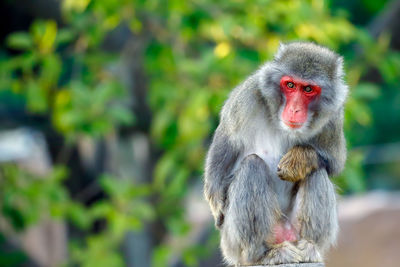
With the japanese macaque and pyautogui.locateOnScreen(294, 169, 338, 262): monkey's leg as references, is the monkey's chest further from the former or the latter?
pyautogui.locateOnScreen(294, 169, 338, 262): monkey's leg

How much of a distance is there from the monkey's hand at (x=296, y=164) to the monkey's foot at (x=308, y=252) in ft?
1.39

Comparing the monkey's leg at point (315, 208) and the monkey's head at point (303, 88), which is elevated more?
the monkey's head at point (303, 88)

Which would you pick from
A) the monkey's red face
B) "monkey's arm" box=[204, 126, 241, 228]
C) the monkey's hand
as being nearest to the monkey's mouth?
the monkey's red face

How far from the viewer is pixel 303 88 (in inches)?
199

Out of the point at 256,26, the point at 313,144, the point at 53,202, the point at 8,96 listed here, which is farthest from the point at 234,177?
the point at 8,96

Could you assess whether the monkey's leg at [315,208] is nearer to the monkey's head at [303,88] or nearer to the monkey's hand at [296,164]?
the monkey's hand at [296,164]

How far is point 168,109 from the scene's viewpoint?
8148mm

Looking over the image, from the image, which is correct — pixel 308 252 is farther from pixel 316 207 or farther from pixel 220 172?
pixel 220 172

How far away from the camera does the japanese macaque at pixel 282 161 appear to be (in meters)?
5.01

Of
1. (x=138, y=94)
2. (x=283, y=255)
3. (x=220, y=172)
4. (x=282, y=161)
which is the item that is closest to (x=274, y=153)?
(x=282, y=161)

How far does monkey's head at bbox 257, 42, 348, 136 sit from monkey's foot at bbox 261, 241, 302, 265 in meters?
0.75

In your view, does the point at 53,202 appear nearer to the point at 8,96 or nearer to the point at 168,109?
the point at 168,109

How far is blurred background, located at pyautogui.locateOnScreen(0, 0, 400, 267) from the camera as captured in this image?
25.8 feet

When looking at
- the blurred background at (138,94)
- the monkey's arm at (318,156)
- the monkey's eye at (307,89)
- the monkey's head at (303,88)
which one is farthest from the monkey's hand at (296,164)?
the blurred background at (138,94)
